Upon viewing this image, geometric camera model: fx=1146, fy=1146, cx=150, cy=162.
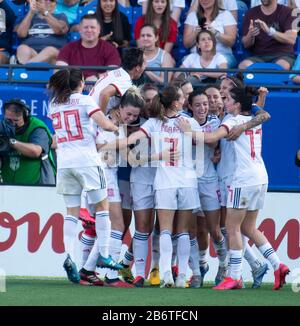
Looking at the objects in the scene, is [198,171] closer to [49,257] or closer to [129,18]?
[49,257]

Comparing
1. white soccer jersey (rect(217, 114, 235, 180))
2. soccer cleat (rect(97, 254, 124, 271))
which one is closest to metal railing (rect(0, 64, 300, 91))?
white soccer jersey (rect(217, 114, 235, 180))

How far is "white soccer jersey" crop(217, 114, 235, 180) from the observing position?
11.0m

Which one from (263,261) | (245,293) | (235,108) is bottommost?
(263,261)

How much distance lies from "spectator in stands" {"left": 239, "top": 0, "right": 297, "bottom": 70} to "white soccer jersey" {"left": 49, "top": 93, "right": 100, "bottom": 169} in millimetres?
4245

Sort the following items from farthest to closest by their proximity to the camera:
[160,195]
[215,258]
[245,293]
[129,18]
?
Answer: [129,18] → [215,258] → [160,195] → [245,293]

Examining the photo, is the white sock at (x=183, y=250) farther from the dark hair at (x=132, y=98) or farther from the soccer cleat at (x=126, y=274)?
the dark hair at (x=132, y=98)

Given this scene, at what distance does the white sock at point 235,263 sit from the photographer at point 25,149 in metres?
3.10

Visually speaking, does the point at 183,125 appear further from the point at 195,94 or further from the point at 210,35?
the point at 210,35

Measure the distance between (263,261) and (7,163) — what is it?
3.08 metres

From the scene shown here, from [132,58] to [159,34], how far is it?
3.63 m

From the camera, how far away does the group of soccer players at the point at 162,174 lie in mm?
10430

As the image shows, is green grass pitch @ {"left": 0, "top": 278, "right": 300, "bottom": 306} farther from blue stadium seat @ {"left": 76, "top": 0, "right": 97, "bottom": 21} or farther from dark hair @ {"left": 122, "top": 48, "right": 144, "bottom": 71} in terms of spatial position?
blue stadium seat @ {"left": 76, "top": 0, "right": 97, "bottom": 21}

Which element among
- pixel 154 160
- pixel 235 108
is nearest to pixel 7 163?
pixel 154 160

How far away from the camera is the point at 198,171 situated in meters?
11.2
